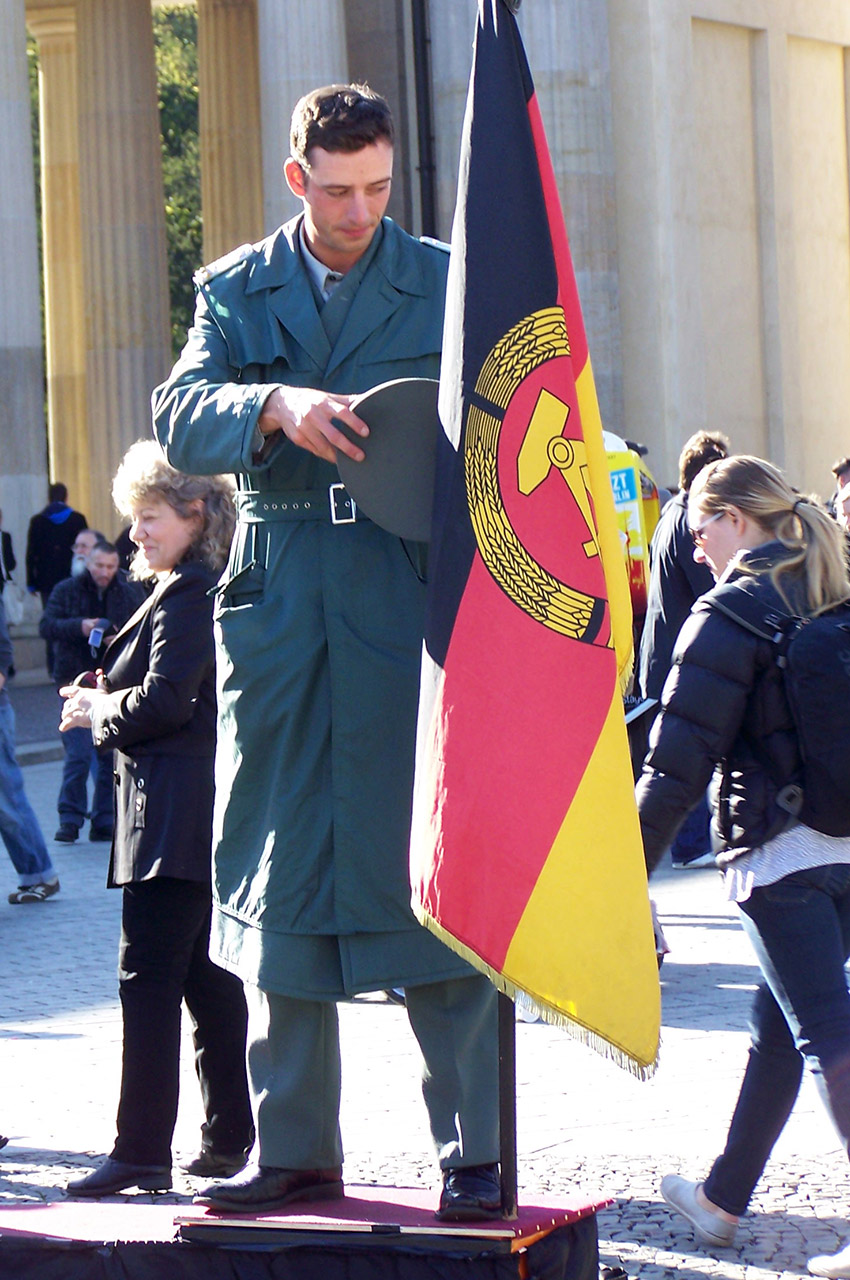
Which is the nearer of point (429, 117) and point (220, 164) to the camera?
point (429, 117)

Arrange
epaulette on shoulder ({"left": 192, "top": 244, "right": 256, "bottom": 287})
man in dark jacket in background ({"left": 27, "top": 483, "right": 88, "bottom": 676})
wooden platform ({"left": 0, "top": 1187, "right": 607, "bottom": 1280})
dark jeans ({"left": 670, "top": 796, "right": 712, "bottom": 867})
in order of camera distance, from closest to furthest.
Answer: wooden platform ({"left": 0, "top": 1187, "right": 607, "bottom": 1280}) → epaulette on shoulder ({"left": 192, "top": 244, "right": 256, "bottom": 287}) → dark jeans ({"left": 670, "top": 796, "right": 712, "bottom": 867}) → man in dark jacket in background ({"left": 27, "top": 483, "right": 88, "bottom": 676})

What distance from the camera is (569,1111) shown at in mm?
5934

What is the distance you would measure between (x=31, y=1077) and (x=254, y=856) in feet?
10.1

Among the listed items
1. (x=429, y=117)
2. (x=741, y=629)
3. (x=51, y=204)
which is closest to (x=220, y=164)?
(x=51, y=204)

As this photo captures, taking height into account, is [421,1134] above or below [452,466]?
below

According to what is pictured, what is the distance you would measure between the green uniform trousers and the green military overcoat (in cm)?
11

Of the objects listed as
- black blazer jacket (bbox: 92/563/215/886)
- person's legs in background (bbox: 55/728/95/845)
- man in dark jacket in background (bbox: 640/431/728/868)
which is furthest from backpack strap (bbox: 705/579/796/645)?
person's legs in background (bbox: 55/728/95/845)

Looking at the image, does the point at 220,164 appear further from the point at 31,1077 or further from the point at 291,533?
the point at 291,533

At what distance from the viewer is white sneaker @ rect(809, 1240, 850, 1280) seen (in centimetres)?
442

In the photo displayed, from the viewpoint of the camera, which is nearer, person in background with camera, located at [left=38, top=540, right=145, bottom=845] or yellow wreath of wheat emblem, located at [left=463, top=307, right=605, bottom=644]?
yellow wreath of wheat emblem, located at [left=463, top=307, right=605, bottom=644]

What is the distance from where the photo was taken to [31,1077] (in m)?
6.63

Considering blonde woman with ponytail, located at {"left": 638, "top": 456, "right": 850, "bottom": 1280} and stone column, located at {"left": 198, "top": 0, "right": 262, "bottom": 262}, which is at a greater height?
stone column, located at {"left": 198, "top": 0, "right": 262, "bottom": 262}

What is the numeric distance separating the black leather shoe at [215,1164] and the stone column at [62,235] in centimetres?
2467

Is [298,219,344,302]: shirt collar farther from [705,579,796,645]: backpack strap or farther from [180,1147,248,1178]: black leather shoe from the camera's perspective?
[180,1147,248,1178]: black leather shoe
